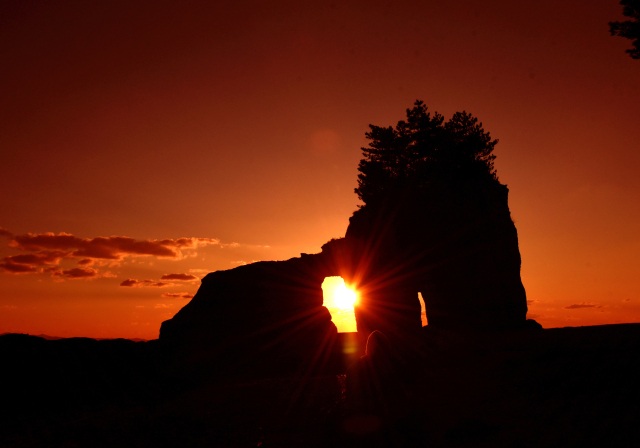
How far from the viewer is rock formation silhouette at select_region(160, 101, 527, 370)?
33562 millimetres

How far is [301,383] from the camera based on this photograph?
2661 cm

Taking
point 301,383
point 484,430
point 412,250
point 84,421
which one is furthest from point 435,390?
point 412,250

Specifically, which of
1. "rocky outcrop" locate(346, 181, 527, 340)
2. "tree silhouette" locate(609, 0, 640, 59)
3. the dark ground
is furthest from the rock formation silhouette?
"tree silhouette" locate(609, 0, 640, 59)

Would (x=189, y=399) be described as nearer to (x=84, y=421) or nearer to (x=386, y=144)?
(x=84, y=421)

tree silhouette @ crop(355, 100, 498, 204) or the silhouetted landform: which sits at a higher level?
tree silhouette @ crop(355, 100, 498, 204)

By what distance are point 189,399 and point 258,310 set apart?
16.2 m

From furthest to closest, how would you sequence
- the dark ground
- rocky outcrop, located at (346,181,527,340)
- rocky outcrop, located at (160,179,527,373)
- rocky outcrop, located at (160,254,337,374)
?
rocky outcrop, located at (160,254,337,374)
rocky outcrop, located at (160,179,527,373)
rocky outcrop, located at (346,181,527,340)
the dark ground

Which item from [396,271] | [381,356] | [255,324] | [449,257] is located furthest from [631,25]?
[255,324]

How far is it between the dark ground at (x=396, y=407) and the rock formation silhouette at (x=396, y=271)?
7.60 m

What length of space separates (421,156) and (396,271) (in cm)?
1097

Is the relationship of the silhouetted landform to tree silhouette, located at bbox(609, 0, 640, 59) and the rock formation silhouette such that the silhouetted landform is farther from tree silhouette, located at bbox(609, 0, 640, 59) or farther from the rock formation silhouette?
tree silhouette, located at bbox(609, 0, 640, 59)

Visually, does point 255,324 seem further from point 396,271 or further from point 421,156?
point 421,156

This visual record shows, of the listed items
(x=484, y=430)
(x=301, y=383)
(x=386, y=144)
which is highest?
(x=386, y=144)

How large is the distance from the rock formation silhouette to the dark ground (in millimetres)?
7595
